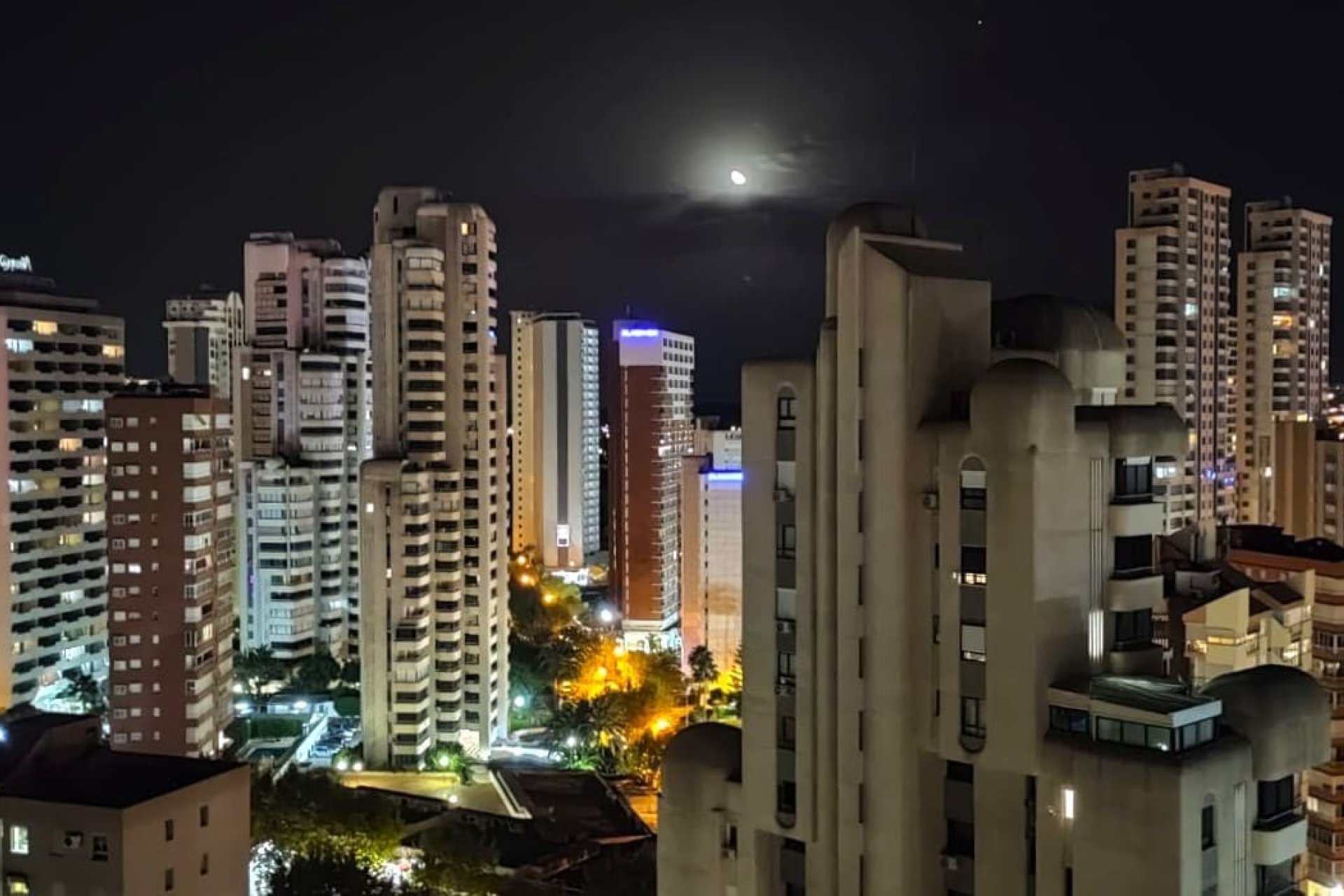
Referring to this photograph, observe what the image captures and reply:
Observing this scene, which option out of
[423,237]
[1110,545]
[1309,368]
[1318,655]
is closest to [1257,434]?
[1309,368]

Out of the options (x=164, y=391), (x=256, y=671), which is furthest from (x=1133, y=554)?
(x=256, y=671)

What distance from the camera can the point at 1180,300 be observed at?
36.9 metres

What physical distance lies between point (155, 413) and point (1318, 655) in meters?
23.4

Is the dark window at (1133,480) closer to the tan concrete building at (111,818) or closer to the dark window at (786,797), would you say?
the dark window at (786,797)

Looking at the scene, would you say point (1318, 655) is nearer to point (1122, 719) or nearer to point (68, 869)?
point (1122, 719)

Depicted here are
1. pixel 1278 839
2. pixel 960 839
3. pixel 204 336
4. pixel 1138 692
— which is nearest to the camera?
pixel 1138 692

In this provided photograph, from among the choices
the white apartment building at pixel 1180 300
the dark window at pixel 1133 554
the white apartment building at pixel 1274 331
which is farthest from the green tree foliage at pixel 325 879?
the white apartment building at pixel 1274 331

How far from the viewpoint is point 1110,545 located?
9.81m

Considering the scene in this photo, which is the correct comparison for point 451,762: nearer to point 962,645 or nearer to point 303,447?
point 303,447

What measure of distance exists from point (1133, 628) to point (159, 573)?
22.6 meters

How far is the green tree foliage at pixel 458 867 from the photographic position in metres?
20.8

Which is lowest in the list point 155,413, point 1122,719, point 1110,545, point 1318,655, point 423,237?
point 1318,655

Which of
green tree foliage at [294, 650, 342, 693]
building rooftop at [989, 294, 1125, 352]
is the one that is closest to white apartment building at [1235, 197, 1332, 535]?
green tree foliage at [294, 650, 342, 693]

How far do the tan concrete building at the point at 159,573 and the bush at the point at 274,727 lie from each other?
234 inches
